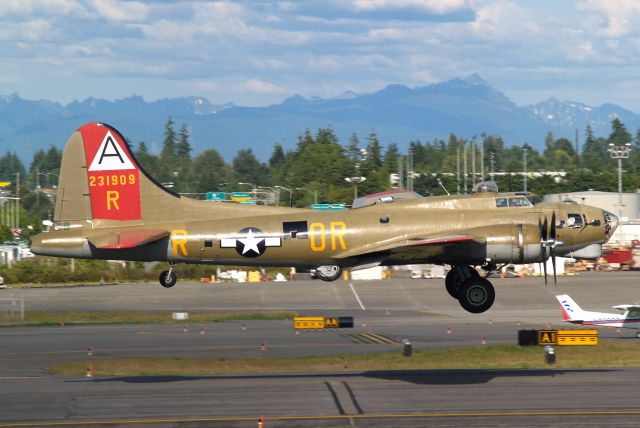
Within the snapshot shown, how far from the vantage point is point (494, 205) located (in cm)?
3328

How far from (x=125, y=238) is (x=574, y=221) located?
51.4 feet

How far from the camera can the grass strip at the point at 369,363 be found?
4919 centimetres

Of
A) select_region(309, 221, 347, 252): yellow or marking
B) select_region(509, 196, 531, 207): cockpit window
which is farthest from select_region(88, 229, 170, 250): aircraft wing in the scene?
select_region(509, 196, 531, 207): cockpit window

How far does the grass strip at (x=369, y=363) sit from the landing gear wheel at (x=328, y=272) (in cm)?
1761

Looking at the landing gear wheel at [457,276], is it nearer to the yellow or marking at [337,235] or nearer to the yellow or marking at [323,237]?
the yellow or marking at [337,235]

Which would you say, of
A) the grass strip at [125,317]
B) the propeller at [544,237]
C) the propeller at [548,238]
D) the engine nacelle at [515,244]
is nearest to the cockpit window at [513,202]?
the propeller at [548,238]

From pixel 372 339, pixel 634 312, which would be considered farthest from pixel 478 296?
pixel 634 312

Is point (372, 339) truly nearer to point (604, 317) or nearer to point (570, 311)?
point (570, 311)

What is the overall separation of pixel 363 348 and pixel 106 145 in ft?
89.6

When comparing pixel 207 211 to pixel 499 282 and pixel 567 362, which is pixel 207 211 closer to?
pixel 567 362

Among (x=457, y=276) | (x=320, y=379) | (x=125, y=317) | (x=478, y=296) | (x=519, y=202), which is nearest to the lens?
(x=478, y=296)

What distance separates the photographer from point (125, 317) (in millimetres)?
74000

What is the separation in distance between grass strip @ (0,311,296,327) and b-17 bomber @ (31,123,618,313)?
3917 cm

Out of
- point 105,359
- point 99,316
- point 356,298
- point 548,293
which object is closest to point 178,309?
point 99,316
